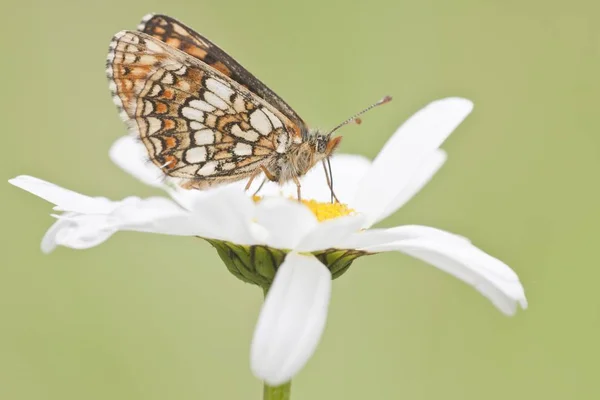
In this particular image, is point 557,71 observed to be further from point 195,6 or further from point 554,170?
point 195,6

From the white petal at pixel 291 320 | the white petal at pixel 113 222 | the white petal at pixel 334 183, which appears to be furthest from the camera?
the white petal at pixel 334 183

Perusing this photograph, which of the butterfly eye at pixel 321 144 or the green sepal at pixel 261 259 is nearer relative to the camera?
the green sepal at pixel 261 259

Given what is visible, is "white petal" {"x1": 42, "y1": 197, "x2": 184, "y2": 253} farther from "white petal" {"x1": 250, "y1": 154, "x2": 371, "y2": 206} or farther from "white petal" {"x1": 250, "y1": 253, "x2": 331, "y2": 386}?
"white petal" {"x1": 250, "y1": 154, "x2": 371, "y2": 206}

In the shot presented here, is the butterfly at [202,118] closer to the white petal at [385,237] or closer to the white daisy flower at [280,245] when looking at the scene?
the white daisy flower at [280,245]

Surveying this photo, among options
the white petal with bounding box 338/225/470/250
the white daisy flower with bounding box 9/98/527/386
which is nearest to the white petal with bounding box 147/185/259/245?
the white daisy flower with bounding box 9/98/527/386

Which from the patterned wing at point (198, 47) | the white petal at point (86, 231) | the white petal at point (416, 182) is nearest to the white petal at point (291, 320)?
the white petal at point (86, 231)

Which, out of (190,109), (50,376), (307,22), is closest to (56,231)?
(190,109)

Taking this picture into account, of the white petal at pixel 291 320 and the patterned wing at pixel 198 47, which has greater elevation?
the patterned wing at pixel 198 47

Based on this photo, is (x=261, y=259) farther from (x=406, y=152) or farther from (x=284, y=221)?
(x=406, y=152)
